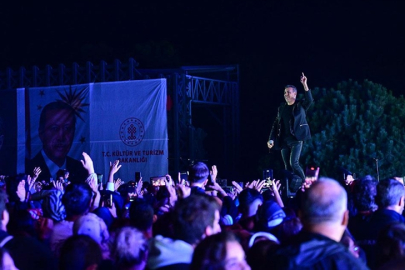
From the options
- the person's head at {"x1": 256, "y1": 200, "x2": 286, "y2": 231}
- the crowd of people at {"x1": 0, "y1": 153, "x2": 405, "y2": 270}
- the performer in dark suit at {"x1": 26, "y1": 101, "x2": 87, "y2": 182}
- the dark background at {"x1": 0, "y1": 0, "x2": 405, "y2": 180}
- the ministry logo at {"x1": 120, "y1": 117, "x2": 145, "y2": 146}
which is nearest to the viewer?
the crowd of people at {"x1": 0, "y1": 153, "x2": 405, "y2": 270}

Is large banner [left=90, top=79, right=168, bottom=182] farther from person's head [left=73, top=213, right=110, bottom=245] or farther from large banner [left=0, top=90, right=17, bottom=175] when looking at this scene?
person's head [left=73, top=213, right=110, bottom=245]

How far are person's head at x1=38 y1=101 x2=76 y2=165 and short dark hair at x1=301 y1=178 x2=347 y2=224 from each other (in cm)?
2215

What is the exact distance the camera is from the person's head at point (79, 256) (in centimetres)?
429

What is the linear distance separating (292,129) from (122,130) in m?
12.8

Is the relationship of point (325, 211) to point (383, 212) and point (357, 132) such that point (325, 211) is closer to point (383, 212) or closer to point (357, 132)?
point (383, 212)

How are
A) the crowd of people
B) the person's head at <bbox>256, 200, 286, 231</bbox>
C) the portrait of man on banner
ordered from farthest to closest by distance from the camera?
the portrait of man on banner < the person's head at <bbox>256, 200, 286, 231</bbox> < the crowd of people

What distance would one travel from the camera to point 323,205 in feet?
11.0

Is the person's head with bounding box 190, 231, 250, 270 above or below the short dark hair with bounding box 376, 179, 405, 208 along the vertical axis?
below

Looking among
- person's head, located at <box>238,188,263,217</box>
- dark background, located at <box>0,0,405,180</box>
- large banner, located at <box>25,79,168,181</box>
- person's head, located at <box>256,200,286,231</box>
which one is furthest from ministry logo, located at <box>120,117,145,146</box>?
person's head, located at <box>256,200,286,231</box>

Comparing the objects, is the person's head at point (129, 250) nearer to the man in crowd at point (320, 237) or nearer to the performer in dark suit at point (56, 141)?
the man in crowd at point (320, 237)

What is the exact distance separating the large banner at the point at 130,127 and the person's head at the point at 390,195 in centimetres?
1800

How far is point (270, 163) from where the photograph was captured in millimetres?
26281

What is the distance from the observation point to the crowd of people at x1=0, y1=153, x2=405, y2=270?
131 inches

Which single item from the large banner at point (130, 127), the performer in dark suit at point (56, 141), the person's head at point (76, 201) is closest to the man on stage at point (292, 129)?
the person's head at point (76, 201)
